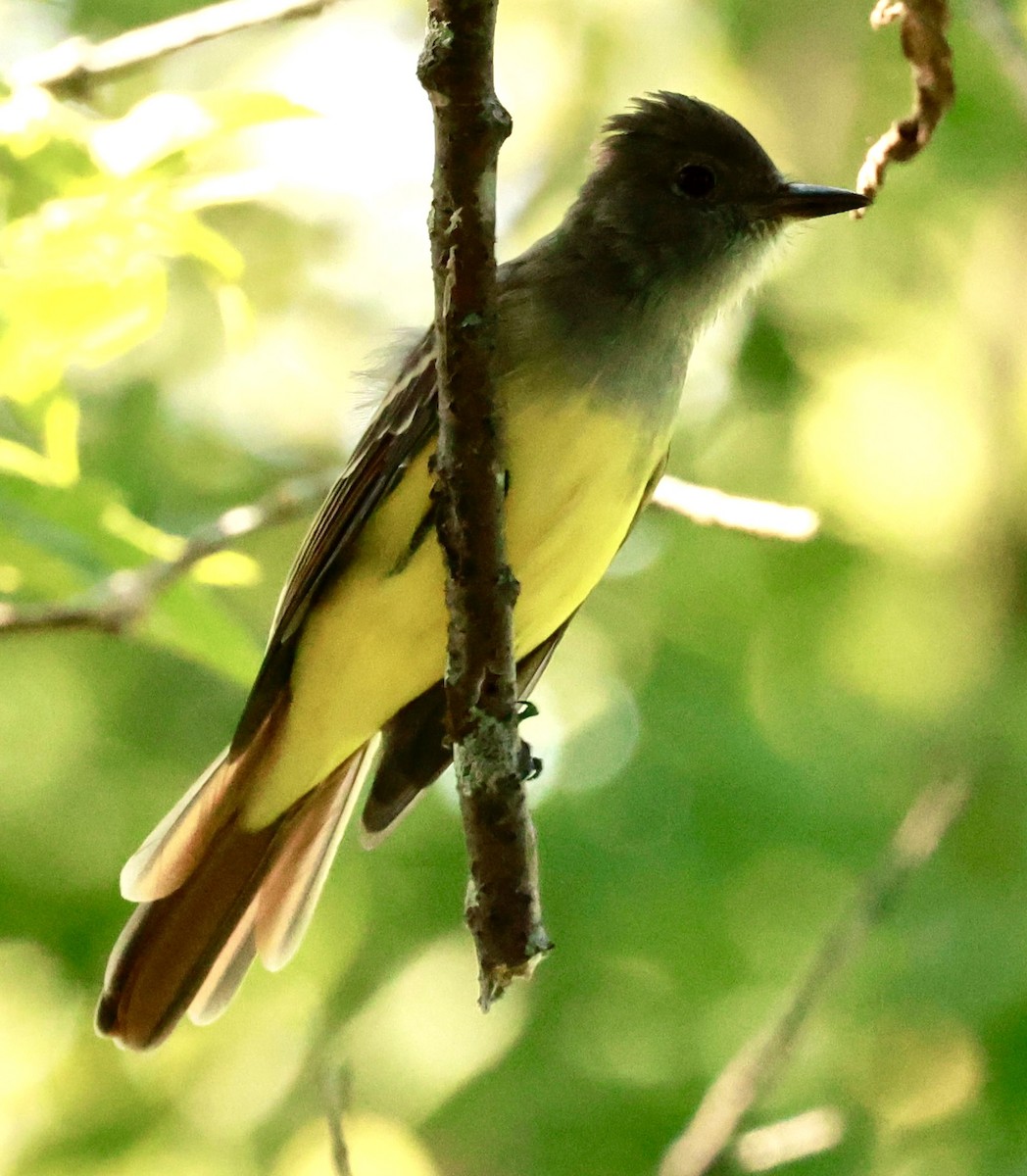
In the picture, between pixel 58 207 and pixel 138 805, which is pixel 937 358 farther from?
pixel 58 207

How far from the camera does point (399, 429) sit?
342 cm

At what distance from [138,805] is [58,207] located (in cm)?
270

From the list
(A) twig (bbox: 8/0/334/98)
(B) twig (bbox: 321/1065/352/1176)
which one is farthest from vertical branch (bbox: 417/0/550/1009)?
(A) twig (bbox: 8/0/334/98)

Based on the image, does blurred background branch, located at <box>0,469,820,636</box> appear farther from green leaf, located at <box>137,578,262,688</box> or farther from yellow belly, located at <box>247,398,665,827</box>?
yellow belly, located at <box>247,398,665,827</box>

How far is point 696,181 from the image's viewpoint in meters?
4.00

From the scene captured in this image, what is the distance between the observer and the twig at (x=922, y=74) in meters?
2.71

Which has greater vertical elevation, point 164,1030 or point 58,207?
point 58,207

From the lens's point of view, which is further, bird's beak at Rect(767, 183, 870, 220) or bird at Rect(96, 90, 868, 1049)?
bird's beak at Rect(767, 183, 870, 220)

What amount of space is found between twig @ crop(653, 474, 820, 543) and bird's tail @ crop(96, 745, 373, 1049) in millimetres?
975

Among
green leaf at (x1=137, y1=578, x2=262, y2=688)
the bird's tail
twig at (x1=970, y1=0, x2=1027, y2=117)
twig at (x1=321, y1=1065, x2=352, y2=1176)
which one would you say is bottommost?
the bird's tail

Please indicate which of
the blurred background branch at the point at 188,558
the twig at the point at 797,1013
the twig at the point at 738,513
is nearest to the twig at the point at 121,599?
the blurred background branch at the point at 188,558

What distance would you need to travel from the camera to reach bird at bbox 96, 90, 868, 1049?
3.31m

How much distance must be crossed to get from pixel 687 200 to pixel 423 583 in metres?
1.16

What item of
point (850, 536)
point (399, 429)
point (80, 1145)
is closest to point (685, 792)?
point (850, 536)
